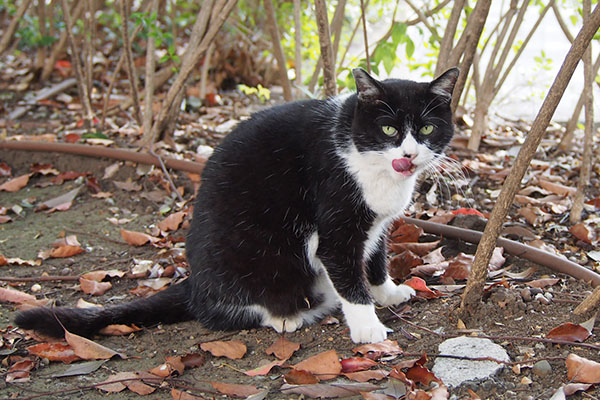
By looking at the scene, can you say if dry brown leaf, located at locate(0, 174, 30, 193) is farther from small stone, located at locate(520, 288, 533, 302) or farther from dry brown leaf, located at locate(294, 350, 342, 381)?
small stone, located at locate(520, 288, 533, 302)

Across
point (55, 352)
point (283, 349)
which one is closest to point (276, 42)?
point (283, 349)

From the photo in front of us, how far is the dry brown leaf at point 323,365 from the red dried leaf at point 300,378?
45 millimetres

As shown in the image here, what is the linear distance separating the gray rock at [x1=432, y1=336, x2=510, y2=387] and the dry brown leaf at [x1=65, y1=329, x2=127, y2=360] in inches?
47.1

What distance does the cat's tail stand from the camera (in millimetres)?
2422

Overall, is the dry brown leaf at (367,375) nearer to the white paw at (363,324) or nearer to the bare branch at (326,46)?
the white paw at (363,324)

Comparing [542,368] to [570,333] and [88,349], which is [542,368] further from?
[88,349]

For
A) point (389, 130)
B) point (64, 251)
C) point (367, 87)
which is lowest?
point (64, 251)

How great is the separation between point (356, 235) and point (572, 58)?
99 centimetres

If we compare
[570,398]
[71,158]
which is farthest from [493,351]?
[71,158]

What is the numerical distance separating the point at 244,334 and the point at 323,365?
1.80 feet

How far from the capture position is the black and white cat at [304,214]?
2.39m

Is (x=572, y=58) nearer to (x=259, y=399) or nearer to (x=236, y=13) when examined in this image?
(x=259, y=399)

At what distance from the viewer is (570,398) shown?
1.87 meters

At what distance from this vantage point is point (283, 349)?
239 centimetres
